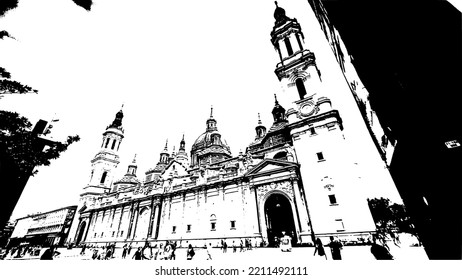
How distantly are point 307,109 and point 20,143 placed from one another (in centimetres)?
2108

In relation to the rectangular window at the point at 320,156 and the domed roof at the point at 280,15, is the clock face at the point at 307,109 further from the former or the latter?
the domed roof at the point at 280,15

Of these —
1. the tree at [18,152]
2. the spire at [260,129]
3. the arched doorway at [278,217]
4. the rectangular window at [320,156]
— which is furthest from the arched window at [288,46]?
the tree at [18,152]

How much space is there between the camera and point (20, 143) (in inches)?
269

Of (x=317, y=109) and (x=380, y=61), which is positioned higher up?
(x=317, y=109)

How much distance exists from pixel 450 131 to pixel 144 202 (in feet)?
105

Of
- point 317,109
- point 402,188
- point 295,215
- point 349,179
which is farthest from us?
point 317,109

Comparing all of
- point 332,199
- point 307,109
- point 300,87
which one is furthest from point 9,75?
point 300,87

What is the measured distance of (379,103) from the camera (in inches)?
345

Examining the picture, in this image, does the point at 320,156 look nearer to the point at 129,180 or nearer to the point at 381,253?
the point at 381,253

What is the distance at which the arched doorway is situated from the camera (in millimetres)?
18078

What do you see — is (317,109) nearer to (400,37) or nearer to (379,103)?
(379,103)

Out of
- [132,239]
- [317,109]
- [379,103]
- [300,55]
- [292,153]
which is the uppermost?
[300,55]

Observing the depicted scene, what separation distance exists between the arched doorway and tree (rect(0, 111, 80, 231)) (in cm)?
1698

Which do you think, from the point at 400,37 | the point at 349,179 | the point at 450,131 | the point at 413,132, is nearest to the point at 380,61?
the point at 400,37
